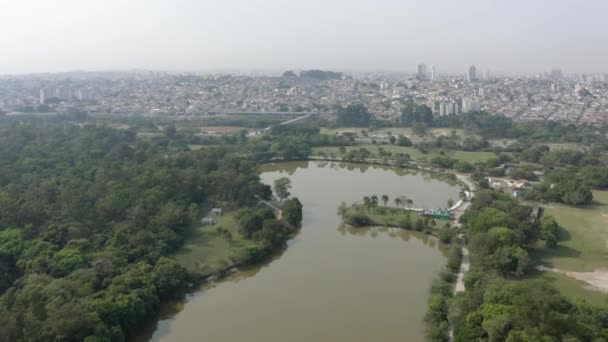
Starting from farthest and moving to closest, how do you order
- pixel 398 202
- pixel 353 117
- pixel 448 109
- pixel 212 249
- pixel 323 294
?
pixel 448 109
pixel 353 117
pixel 398 202
pixel 212 249
pixel 323 294

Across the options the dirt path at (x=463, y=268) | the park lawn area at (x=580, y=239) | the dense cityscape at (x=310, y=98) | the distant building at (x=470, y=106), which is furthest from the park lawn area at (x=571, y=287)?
the distant building at (x=470, y=106)

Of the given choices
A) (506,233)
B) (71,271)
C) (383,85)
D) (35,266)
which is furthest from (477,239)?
(383,85)

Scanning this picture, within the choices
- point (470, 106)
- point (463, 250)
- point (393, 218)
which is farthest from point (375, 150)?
point (470, 106)

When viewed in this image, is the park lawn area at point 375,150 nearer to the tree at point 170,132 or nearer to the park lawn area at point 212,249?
the tree at point 170,132

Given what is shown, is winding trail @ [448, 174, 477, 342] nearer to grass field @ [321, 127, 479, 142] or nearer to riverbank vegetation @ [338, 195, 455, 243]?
riverbank vegetation @ [338, 195, 455, 243]

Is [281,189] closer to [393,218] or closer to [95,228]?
[393,218]
